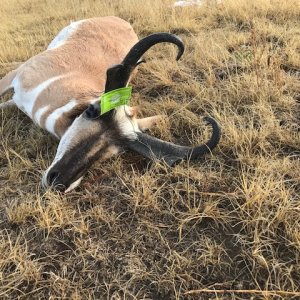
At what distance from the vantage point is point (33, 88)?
451 centimetres

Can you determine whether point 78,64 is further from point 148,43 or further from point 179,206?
point 179,206

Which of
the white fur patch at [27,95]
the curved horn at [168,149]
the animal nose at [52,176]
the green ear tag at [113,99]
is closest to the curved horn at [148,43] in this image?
the green ear tag at [113,99]

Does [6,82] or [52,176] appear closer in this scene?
[52,176]

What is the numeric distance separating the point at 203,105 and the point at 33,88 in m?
1.88

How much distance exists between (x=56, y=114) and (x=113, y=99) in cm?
80

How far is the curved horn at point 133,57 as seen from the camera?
333cm

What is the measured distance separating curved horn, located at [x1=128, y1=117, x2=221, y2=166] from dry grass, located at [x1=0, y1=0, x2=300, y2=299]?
0.34ft

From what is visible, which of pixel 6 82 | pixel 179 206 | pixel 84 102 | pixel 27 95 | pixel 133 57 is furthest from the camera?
pixel 6 82

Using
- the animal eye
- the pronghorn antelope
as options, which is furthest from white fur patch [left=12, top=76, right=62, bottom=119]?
the animal eye

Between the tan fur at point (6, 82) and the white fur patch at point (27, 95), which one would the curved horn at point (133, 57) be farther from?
the tan fur at point (6, 82)

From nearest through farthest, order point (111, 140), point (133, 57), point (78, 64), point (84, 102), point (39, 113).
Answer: point (133, 57)
point (111, 140)
point (84, 102)
point (39, 113)
point (78, 64)

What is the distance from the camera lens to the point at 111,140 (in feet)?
12.2

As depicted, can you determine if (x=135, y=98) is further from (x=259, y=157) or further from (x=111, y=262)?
(x=111, y=262)

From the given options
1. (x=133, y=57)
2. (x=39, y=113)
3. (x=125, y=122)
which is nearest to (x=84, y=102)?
(x=125, y=122)
